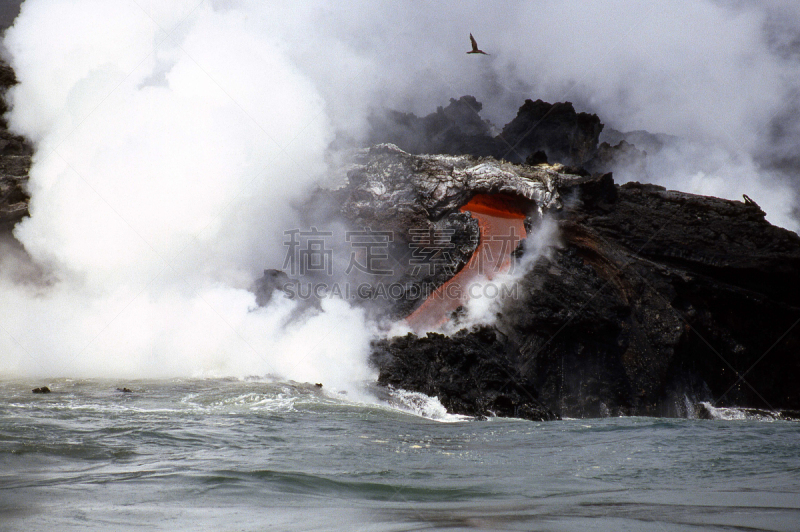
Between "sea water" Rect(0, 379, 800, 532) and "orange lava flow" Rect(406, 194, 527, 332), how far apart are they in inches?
408

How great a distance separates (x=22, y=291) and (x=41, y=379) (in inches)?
402

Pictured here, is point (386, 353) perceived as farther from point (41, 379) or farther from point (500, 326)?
point (41, 379)

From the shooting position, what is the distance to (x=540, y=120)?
40312mm

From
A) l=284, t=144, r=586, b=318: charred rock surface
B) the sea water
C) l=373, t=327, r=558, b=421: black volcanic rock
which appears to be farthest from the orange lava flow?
the sea water

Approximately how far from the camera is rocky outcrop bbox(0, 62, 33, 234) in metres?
25.2

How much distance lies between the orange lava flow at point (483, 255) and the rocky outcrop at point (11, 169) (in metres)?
17.7

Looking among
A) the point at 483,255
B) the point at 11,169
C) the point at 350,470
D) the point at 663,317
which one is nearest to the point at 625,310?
the point at 663,317

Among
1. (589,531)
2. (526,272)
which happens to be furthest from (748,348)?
(589,531)

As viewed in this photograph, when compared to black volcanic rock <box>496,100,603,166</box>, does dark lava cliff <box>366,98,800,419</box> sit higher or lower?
lower

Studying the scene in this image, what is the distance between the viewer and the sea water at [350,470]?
3941 mm

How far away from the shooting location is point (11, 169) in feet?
84.1

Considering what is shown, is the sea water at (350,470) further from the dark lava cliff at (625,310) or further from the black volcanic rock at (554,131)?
the black volcanic rock at (554,131)

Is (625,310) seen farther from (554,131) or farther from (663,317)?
(554,131)

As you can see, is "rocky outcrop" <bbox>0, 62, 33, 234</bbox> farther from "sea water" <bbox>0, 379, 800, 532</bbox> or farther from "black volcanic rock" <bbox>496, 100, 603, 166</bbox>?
"black volcanic rock" <bbox>496, 100, 603, 166</bbox>
